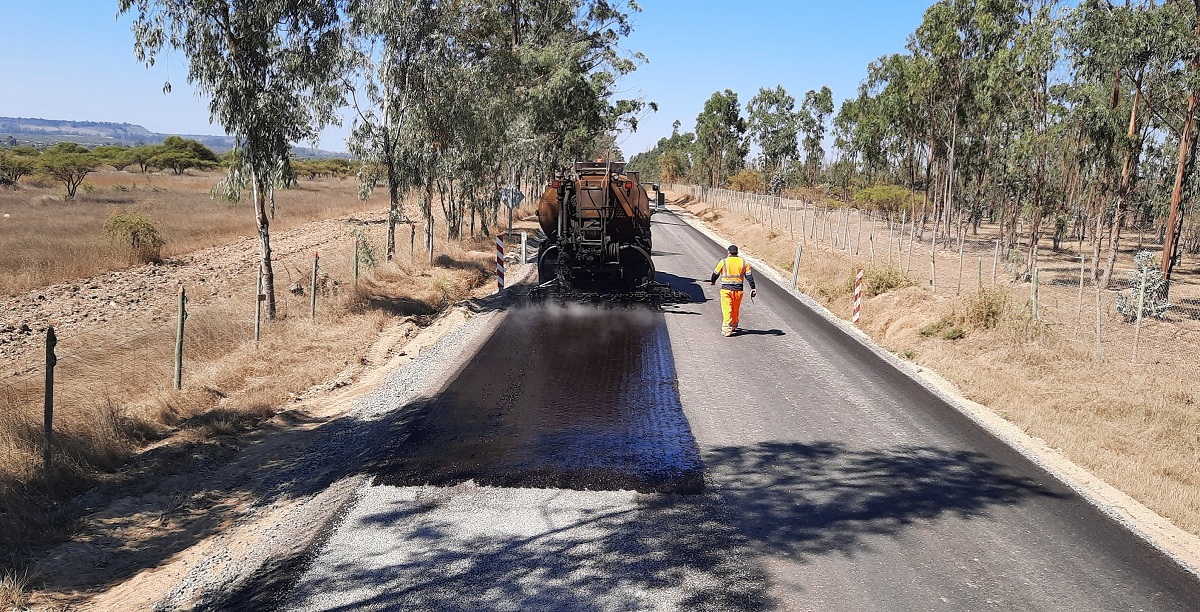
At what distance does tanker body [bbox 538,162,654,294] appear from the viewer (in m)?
16.4

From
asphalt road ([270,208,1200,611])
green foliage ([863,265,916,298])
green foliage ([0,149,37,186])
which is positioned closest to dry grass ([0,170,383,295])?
→ green foliage ([0,149,37,186])

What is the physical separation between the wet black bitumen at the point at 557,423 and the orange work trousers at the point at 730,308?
4.45 ft

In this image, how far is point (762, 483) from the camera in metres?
6.82

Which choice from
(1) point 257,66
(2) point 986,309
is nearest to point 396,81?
(1) point 257,66

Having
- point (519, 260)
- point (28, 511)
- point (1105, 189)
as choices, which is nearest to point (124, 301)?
point (519, 260)

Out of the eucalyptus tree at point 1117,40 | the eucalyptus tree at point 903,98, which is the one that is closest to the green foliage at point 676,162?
the eucalyptus tree at point 903,98

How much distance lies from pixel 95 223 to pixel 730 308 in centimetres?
2898

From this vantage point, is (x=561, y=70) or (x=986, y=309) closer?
(x=986, y=309)

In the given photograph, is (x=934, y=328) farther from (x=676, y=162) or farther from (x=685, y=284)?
(x=676, y=162)

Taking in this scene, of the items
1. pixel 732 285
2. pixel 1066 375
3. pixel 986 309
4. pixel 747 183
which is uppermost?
pixel 747 183

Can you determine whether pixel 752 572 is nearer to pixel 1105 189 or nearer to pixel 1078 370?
pixel 1078 370

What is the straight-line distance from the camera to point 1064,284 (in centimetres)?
2508

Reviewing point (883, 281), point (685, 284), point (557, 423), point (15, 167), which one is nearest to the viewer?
point (557, 423)

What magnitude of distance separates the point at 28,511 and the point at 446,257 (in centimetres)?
1640
